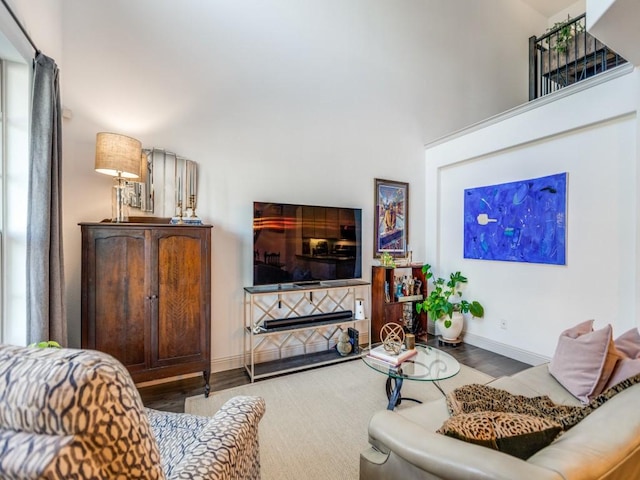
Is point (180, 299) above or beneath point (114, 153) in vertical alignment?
beneath

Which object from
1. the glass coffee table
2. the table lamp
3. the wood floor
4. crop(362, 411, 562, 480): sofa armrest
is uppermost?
the table lamp

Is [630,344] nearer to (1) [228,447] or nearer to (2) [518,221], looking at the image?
(2) [518,221]

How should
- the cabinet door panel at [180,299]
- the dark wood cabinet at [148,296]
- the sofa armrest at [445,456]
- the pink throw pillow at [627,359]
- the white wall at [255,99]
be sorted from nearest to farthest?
the sofa armrest at [445,456]
the pink throw pillow at [627,359]
the dark wood cabinet at [148,296]
the cabinet door panel at [180,299]
the white wall at [255,99]

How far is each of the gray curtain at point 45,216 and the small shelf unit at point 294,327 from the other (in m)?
1.46

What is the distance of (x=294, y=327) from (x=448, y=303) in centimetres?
202

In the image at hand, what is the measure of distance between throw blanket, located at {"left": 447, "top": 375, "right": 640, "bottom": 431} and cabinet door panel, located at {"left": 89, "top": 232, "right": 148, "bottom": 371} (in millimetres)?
2264

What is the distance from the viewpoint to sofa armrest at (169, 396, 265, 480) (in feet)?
3.13

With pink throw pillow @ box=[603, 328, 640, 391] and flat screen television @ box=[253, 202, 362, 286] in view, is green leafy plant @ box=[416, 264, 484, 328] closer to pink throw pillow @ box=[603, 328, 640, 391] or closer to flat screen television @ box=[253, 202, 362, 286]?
flat screen television @ box=[253, 202, 362, 286]

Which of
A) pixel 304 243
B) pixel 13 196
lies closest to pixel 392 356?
pixel 304 243

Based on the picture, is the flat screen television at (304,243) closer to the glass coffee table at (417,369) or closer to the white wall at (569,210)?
the glass coffee table at (417,369)

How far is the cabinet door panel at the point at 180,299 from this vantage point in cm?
239

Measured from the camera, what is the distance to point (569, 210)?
2.96 m

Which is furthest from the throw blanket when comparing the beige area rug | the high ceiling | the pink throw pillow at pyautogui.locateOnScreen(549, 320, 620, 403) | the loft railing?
the high ceiling

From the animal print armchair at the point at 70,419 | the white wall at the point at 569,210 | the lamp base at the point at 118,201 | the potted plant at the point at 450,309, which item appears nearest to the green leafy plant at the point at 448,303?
the potted plant at the point at 450,309
